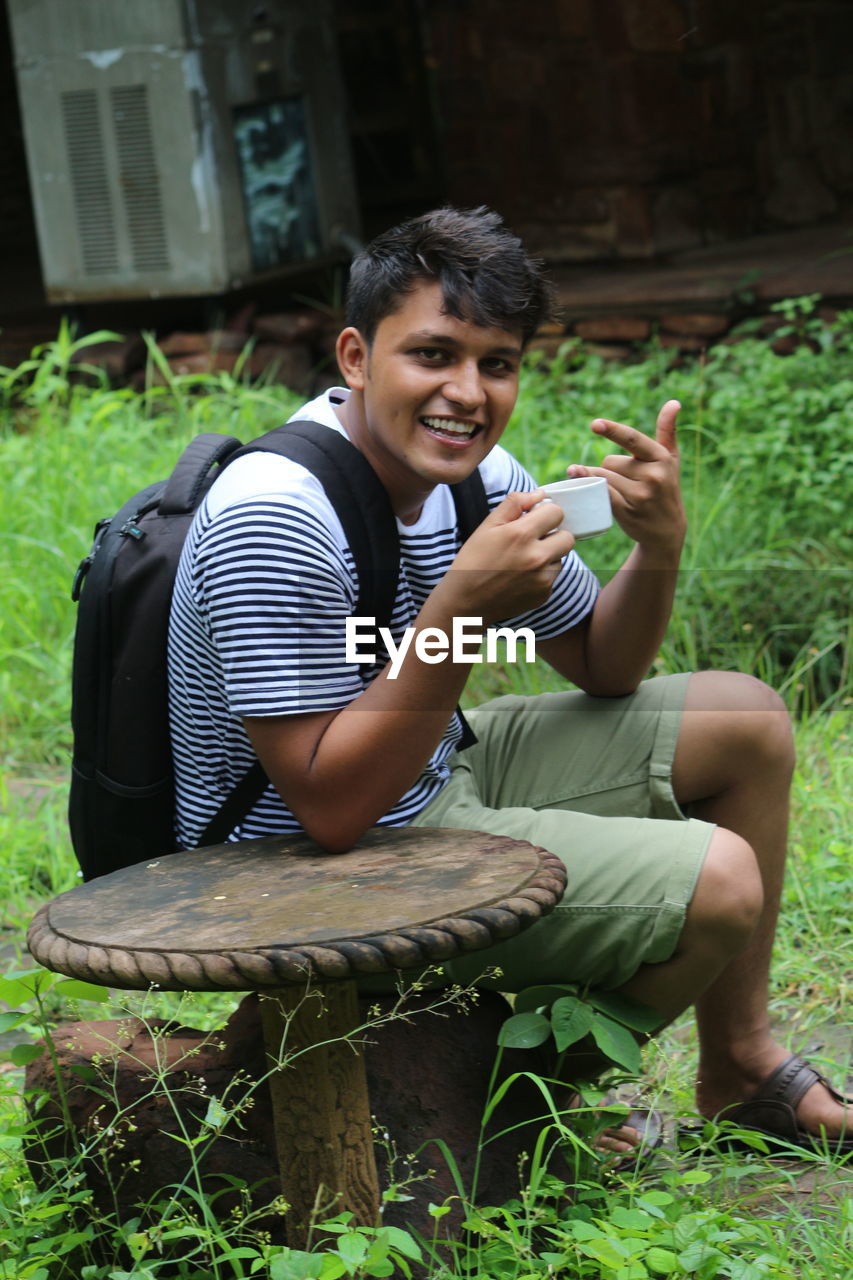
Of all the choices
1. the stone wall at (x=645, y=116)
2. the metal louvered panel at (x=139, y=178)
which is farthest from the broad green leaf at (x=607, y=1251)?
the stone wall at (x=645, y=116)

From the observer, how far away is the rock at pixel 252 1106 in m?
2.08

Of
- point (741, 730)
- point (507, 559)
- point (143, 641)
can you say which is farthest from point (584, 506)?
point (143, 641)

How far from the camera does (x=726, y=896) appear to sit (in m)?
2.01

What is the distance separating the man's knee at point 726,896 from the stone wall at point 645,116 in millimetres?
5030

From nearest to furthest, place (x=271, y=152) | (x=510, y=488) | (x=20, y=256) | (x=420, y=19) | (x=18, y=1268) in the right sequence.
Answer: (x=18, y=1268), (x=510, y=488), (x=271, y=152), (x=420, y=19), (x=20, y=256)

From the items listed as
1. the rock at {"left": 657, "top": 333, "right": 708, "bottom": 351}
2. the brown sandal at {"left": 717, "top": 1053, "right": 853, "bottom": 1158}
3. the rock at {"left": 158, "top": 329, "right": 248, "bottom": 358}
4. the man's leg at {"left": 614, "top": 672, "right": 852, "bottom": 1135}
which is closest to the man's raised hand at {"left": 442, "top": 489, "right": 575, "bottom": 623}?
the man's leg at {"left": 614, "top": 672, "right": 852, "bottom": 1135}

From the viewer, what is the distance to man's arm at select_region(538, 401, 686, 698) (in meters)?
2.25

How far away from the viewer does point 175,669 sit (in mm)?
2145

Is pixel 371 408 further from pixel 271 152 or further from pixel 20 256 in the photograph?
pixel 20 256

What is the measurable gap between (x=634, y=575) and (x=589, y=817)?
1.42ft

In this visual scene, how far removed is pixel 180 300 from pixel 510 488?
469 centimetres

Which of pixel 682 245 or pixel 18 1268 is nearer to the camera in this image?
pixel 18 1268

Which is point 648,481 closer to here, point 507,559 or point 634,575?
point 634,575

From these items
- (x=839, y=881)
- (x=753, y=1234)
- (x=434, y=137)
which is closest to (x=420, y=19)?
(x=434, y=137)
